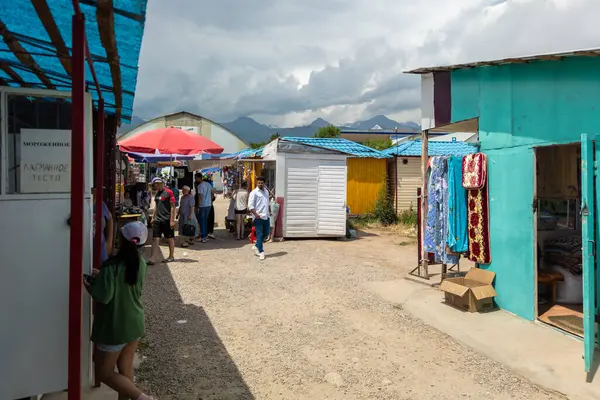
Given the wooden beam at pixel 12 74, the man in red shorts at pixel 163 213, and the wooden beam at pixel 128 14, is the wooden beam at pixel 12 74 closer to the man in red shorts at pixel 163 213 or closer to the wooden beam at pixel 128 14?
the wooden beam at pixel 128 14

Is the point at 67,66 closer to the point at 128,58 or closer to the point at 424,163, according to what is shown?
the point at 128,58

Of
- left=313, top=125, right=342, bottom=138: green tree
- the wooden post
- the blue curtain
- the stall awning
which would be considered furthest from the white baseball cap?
left=313, top=125, right=342, bottom=138: green tree

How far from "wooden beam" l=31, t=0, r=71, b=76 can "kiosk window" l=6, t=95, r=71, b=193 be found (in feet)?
1.63

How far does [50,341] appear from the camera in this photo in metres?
3.21

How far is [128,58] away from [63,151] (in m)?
1.05

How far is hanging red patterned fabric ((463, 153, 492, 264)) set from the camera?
6453mm

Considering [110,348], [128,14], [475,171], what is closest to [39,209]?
[110,348]

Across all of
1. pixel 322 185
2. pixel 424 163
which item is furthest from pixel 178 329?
pixel 322 185

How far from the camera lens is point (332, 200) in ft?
40.5

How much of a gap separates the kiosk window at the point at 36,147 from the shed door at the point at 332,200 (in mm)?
9228

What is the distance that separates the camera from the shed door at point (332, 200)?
40.3ft

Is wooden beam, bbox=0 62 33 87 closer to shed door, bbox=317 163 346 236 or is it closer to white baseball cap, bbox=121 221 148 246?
white baseball cap, bbox=121 221 148 246

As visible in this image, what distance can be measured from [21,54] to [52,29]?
1.01 meters

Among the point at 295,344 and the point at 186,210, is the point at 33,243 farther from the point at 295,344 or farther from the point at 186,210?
the point at 186,210
